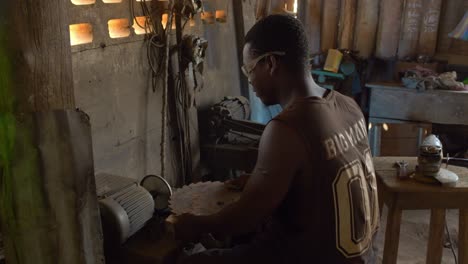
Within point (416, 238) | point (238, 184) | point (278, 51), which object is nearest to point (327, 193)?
point (278, 51)

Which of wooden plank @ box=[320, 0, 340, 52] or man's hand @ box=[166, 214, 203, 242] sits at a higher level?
wooden plank @ box=[320, 0, 340, 52]

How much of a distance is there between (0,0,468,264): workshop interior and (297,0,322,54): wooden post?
0.02 m

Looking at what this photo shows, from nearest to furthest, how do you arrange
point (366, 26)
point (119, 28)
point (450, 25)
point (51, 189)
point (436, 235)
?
point (51, 189)
point (436, 235)
point (119, 28)
point (450, 25)
point (366, 26)

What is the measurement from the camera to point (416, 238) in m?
3.75

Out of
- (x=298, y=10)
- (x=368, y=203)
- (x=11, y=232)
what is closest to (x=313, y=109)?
(x=368, y=203)

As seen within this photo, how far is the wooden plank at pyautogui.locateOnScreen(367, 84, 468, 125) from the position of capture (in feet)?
14.5

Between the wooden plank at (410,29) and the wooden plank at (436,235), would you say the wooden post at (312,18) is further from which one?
the wooden plank at (436,235)

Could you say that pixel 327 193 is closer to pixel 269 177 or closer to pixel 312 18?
pixel 269 177

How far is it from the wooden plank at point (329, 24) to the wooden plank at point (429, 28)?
922 millimetres

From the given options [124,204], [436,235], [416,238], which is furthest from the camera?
[416,238]

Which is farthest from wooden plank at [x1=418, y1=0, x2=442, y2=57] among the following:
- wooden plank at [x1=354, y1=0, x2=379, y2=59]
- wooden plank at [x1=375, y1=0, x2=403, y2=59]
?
wooden plank at [x1=354, y1=0, x2=379, y2=59]

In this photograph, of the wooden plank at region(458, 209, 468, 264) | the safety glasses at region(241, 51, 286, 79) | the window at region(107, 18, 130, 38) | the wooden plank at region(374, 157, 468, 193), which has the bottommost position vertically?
the wooden plank at region(458, 209, 468, 264)

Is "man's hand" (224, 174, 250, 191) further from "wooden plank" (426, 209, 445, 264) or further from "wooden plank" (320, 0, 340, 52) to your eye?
"wooden plank" (320, 0, 340, 52)

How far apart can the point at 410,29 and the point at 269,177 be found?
404cm
